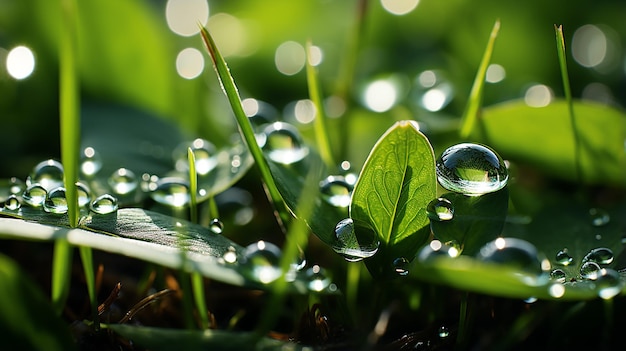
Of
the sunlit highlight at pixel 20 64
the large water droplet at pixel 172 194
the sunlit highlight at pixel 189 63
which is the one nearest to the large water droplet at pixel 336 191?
the large water droplet at pixel 172 194

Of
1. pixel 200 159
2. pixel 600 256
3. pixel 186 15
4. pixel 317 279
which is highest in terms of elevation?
pixel 186 15

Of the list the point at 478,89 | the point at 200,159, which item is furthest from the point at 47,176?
the point at 478,89

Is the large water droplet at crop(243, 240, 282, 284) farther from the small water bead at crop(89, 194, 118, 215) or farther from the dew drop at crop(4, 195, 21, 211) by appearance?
the dew drop at crop(4, 195, 21, 211)

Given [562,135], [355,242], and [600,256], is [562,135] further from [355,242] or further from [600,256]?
[355,242]

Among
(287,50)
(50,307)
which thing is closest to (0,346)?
(50,307)

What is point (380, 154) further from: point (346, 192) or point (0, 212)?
point (0, 212)

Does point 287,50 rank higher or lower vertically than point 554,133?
higher
